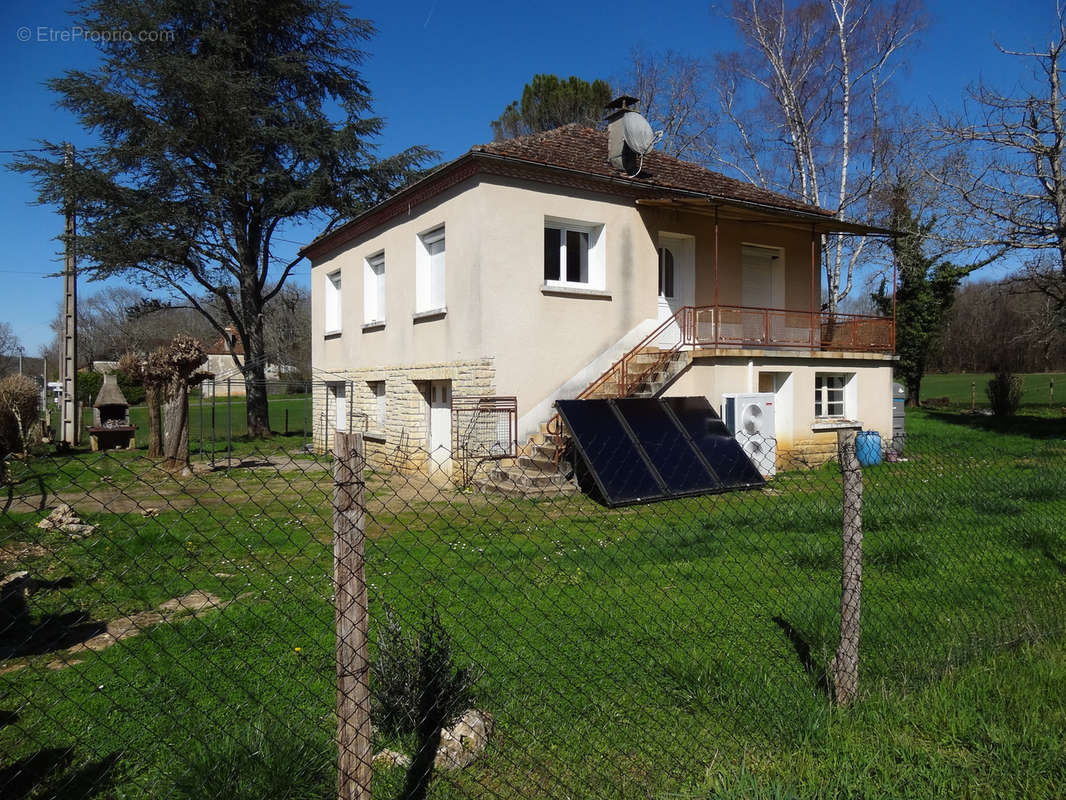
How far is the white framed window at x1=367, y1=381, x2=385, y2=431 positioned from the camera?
17.4 meters

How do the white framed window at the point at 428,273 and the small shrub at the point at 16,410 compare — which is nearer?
the white framed window at the point at 428,273

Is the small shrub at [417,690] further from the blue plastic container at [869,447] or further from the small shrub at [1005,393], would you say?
the small shrub at [1005,393]

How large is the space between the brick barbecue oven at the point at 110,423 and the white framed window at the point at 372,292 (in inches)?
285

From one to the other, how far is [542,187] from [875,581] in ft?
32.1

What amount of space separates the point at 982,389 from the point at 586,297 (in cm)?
3802

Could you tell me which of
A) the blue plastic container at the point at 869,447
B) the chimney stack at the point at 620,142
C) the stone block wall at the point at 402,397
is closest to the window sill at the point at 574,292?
the stone block wall at the point at 402,397

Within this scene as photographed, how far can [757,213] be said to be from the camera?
15.3m

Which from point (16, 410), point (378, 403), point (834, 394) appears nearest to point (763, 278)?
point (834, 394)

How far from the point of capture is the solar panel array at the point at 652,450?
10.6 metres

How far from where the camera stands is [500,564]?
270 inches

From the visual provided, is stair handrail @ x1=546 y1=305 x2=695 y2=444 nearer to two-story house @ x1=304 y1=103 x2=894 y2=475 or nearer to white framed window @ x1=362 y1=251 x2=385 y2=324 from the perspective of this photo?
two-story house @ x1=304 y1=103 x2=894 y2=475

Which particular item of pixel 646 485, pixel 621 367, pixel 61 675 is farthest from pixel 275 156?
pixel 61 675

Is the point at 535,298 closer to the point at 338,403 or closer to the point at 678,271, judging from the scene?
the point at 678,271

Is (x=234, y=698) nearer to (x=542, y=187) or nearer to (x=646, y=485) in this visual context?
(x=646, y=485)
